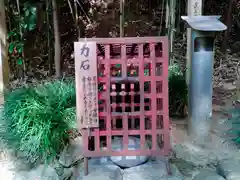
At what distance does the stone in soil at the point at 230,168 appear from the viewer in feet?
8.25

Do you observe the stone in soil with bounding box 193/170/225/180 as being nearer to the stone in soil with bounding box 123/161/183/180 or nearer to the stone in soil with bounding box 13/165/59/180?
the stone in soil with bounding box 123/161/183/180

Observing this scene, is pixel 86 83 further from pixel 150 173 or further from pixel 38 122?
pixel 150 173

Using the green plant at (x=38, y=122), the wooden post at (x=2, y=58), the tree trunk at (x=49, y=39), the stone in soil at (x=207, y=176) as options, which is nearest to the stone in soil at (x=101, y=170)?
the green plant at (x=38, y=122)

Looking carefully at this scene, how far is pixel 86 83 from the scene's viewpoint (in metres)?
2.40

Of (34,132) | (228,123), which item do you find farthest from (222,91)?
(34,132)

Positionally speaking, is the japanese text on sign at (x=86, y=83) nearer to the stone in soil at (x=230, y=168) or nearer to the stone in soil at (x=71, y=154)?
the stone in soil at (x=71, y=154)

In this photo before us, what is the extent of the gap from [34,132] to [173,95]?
192 cm

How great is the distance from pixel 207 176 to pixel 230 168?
0.24 m

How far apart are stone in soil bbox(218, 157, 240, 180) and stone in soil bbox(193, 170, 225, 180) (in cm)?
6

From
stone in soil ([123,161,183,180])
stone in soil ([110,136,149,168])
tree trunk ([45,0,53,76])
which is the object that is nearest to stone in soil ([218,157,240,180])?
stone in soil ([123,161,183,180])

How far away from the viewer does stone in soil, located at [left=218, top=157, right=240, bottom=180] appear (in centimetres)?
251

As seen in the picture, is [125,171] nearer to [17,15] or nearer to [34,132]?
[34,132]

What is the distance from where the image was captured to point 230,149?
3.10m

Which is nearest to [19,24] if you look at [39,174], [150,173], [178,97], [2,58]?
[2,58]
